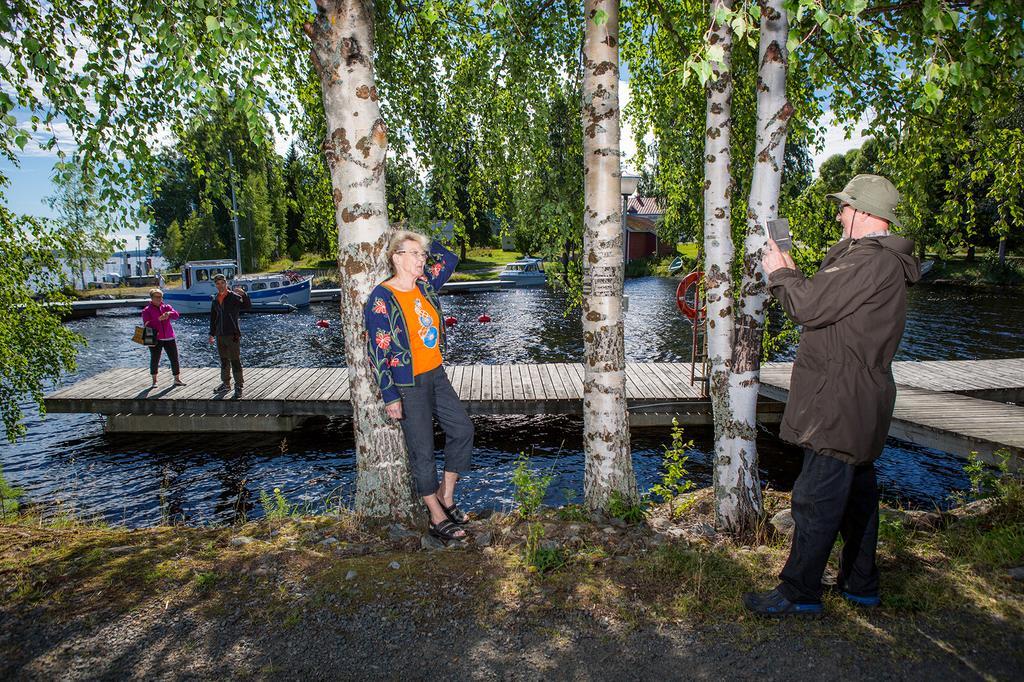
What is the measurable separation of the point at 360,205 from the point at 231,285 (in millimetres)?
31962

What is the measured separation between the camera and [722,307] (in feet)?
16.2

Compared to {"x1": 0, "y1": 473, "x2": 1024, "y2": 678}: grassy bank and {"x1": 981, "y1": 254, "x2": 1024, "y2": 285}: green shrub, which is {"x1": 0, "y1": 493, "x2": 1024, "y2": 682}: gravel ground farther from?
{"x1": 981, "y1": 254, "x2": 1024, "y2": 285}: green shrub

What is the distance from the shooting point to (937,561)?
4.32 m

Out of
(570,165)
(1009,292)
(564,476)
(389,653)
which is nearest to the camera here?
(389,653)

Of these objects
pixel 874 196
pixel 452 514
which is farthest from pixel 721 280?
pixel 452 514

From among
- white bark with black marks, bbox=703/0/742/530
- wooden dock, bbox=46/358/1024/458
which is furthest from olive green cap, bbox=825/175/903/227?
wooden dock, bbox=46/358/1024/458

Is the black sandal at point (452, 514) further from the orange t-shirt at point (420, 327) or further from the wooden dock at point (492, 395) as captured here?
the wooden dock at point (492, 395)

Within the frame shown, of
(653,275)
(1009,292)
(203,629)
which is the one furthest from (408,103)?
(653,275)

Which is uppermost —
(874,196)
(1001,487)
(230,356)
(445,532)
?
(874,196)

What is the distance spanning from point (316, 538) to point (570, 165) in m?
4.12

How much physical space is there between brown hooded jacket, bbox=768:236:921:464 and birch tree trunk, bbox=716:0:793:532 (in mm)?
1212

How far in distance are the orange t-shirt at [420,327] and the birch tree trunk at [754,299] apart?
233cm

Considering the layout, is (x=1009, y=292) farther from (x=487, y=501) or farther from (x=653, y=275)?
(x=487, y=501)

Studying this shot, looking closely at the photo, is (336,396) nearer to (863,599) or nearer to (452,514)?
(452,514)
